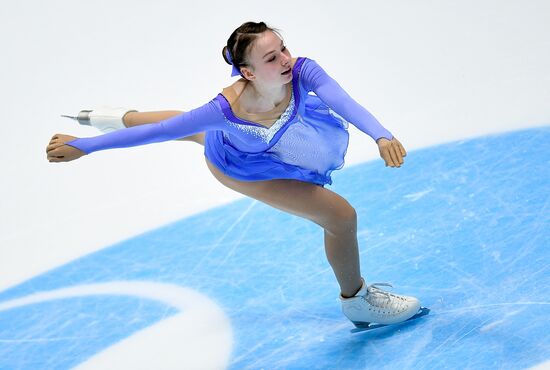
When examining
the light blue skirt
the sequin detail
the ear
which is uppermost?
the ear

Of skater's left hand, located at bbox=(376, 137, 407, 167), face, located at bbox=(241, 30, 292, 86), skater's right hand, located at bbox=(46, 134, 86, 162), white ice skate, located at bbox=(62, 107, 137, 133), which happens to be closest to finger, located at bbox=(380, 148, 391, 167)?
skater's left hand, located at bbox=(376, 137, 407, 167)

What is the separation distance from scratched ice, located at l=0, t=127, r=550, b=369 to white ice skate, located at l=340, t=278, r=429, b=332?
5 centimetres

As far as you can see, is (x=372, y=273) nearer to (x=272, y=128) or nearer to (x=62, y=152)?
(x=272, y=128)

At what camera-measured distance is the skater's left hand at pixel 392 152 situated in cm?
295

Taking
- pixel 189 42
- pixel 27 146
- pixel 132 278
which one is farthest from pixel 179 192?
pixel 189 42

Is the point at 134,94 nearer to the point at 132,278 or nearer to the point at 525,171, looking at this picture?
the point at 132,278

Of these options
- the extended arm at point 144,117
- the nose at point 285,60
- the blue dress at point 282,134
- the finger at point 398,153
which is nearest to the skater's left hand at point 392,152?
the finger at point 398,153

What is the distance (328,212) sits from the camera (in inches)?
139

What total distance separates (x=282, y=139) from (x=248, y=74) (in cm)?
33

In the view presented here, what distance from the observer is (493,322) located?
11.4 ft

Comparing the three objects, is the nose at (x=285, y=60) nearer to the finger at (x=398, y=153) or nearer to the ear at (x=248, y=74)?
the ear at (x=248, y=74)

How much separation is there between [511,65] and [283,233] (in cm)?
218

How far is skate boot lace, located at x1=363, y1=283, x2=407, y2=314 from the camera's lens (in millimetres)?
3680

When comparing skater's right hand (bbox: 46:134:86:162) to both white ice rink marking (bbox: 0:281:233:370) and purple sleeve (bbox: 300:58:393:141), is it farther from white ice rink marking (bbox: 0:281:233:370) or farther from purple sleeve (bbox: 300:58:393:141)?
white ice rink marking (bbox: 0:281:233:370)
